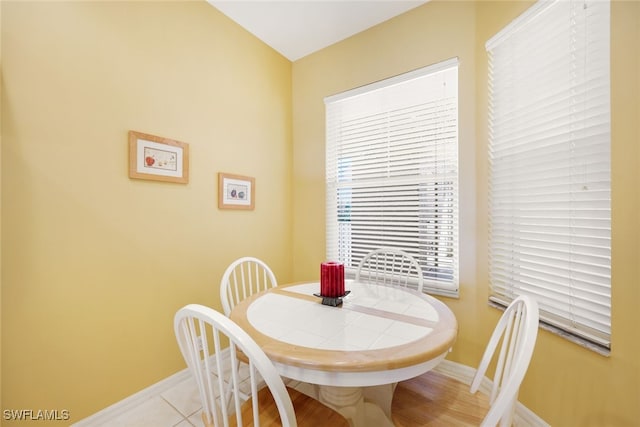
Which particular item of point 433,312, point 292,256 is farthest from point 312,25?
point 433,312

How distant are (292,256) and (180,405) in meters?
1.51

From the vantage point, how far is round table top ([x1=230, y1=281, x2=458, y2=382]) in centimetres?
87

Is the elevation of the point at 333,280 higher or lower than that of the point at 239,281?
higher

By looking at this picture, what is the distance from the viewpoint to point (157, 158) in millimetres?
1707

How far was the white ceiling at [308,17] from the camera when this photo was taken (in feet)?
6.67

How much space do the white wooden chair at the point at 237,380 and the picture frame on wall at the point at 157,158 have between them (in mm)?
1183

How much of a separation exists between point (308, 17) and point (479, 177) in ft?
6.25

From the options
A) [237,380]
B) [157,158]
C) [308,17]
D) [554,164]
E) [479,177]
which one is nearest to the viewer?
[237,380]

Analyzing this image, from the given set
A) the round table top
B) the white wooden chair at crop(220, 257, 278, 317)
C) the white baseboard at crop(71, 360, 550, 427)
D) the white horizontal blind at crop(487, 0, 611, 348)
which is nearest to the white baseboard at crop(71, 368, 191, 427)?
the white baseboard at crop(71, 360, 550, 427)

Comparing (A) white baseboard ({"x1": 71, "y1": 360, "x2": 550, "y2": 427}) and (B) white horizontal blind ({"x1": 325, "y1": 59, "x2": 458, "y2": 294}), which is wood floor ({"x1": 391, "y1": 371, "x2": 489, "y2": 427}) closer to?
(A) white baseboard ({"x1": 71, "y1": 360, "x2": 550, "y2": 427})

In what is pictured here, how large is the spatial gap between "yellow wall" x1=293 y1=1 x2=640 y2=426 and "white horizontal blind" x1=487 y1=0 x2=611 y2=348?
0.06 metres

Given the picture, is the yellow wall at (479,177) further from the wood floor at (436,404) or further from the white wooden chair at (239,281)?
the white wooden chair at (239,281)

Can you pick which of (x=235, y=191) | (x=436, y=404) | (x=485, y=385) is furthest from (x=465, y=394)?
(x=235, y=191)

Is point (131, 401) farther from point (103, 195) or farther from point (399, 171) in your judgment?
point (399, 171)
